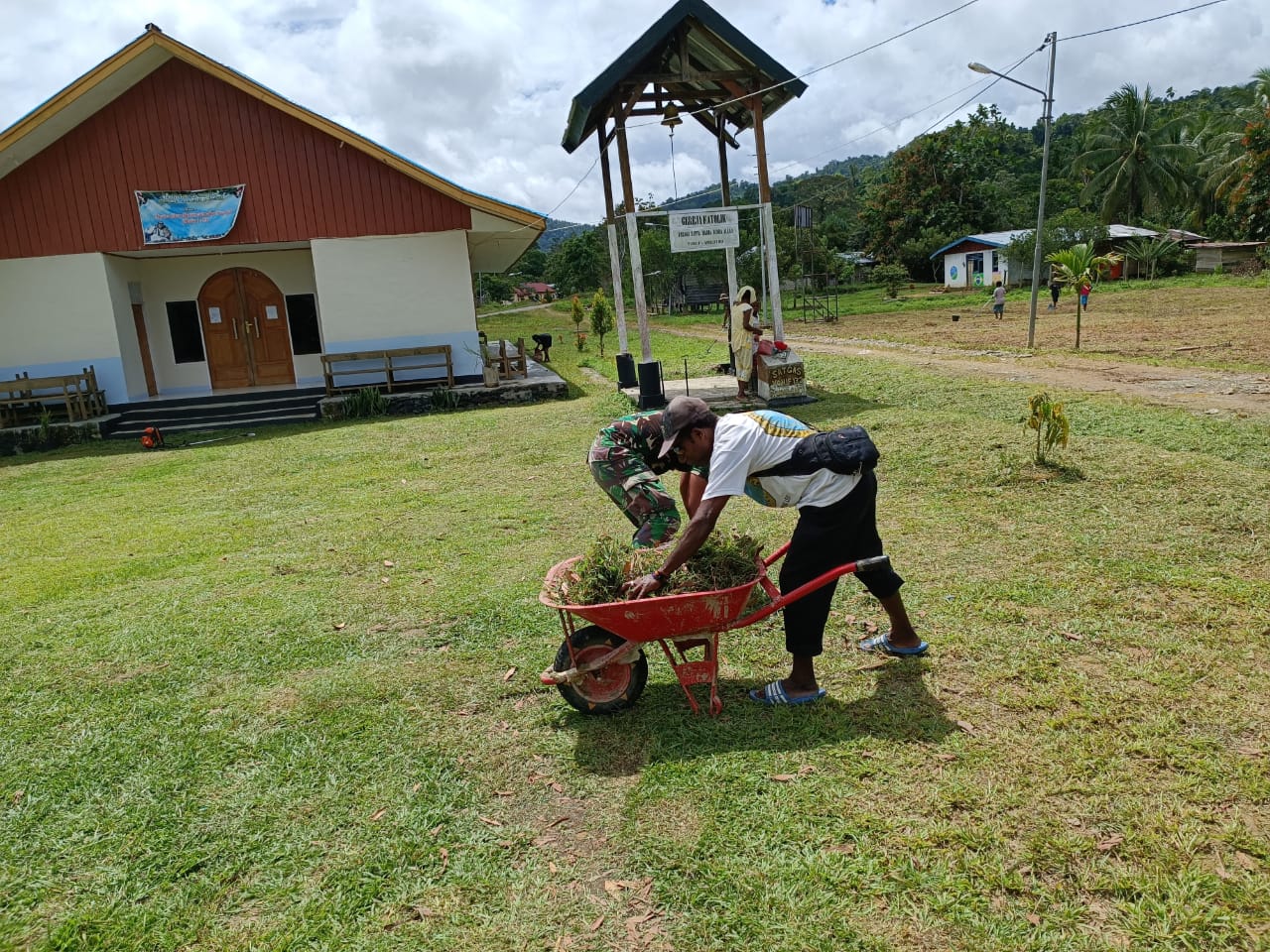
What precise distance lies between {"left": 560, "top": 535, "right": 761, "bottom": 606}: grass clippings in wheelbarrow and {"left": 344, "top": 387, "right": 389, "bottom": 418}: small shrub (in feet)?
41.5

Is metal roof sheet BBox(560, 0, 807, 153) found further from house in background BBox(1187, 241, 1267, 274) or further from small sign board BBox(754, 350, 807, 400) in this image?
house in background BBox(1187, 241, 1267, 274)

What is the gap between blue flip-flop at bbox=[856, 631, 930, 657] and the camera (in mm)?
4508

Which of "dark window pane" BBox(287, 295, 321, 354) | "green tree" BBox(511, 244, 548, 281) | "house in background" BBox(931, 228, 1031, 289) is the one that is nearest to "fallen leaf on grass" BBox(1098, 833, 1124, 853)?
"dark window pane" BBox(287, 295, 321, 354)

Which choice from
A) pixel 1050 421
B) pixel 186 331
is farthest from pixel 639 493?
pixel 186 331

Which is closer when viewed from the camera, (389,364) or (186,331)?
(389,364)

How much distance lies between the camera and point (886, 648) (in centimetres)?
457

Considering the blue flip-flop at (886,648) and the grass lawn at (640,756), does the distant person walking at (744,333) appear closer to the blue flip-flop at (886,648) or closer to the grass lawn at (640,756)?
the grass lawn at (640,756)

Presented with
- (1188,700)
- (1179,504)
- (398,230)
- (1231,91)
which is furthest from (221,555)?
(1231,91)

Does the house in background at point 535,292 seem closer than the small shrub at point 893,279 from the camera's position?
No

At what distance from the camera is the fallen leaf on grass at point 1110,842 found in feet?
9.80

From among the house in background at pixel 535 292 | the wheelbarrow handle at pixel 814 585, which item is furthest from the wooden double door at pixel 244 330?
the house in background at pixel 535 292

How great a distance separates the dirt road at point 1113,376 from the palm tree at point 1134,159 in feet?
152

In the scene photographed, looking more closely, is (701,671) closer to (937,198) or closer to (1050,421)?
(1050,421)

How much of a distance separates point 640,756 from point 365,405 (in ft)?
43.9
